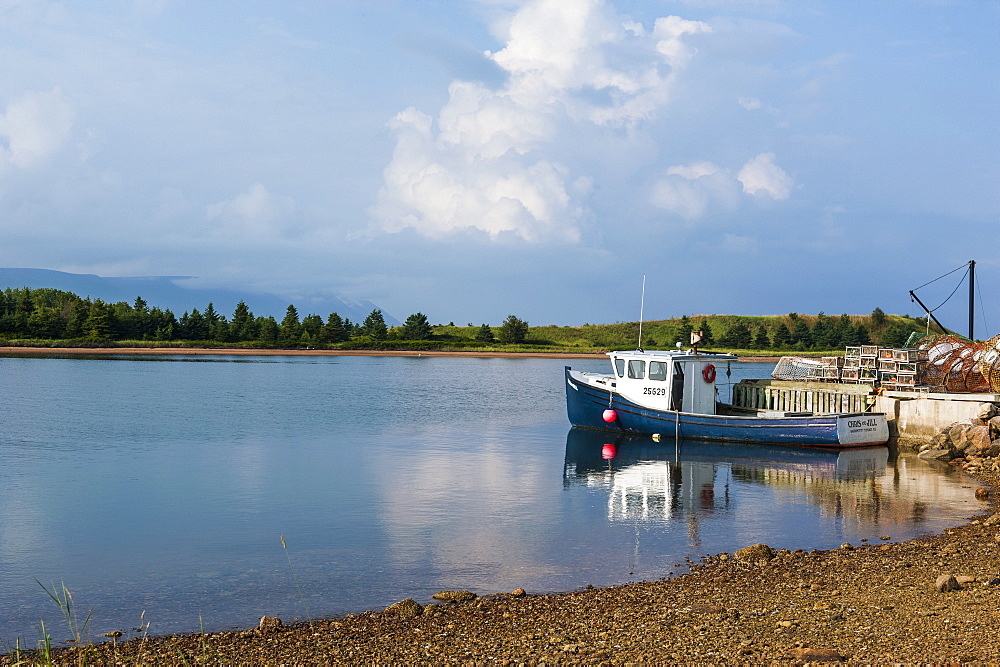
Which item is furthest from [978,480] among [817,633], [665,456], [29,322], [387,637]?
[29,322]

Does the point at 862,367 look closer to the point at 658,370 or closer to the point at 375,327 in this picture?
the point at 658,370

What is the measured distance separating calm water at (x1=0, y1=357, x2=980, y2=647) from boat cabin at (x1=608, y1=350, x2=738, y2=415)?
1661mm

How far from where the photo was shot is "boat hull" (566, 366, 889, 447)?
2858 centimetres

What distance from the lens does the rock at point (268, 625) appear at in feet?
34.6

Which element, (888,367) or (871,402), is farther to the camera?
(888,367)

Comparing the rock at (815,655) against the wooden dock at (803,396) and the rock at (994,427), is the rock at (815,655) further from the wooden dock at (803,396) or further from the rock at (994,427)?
the wooden dock at (803,396)

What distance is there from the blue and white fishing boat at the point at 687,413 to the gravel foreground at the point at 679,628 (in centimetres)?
1600

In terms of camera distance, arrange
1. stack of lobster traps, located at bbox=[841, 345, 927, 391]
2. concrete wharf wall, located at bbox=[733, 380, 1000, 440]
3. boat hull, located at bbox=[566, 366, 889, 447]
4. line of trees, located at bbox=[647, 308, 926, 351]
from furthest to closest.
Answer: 1. line of trees, located at bbox=[647, 308, 926, 351]
2. stack of lobster traps, located at bbox=[841, 345, 927, 391]
3. boat hull, located at bbox=[566, 366, 889, 447]
4. concrete wharf wall, located at bbox=[733, 380, 1000, 440]

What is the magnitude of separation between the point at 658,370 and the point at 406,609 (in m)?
20.7

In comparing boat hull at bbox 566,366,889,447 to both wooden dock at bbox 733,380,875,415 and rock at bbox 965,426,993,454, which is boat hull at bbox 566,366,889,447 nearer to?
wooden dock at bbox 733,380,875,415

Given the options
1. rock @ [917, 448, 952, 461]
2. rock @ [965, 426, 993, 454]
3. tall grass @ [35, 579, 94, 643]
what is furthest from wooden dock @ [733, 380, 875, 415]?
tall grass @ [35, 579, 94, 643]

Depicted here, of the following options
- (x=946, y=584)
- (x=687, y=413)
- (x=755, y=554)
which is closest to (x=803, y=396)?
(x=687, y=413)

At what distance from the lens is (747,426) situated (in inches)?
1155

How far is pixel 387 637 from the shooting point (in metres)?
Result: 10.1
